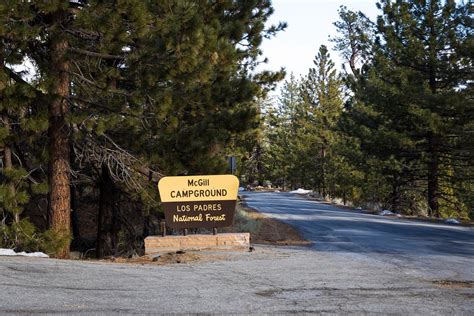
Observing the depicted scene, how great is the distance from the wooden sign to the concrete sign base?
1.03 feet

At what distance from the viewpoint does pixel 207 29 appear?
13656 mm

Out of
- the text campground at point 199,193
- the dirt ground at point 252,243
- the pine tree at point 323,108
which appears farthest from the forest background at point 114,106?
the pine tree at point 323,108

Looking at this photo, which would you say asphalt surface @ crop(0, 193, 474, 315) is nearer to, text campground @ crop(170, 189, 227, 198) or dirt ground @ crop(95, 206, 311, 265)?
dirt ground @ crop(95, 206, 311, 265)

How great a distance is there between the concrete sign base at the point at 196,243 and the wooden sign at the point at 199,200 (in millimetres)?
314

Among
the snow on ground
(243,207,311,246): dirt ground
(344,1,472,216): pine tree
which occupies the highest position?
(344,1,472,216): pine tree

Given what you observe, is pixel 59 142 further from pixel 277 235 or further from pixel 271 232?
pixel 271 232

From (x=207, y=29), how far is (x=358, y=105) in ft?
77.8

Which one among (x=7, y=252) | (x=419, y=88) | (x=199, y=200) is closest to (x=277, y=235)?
(x=199, y=200)

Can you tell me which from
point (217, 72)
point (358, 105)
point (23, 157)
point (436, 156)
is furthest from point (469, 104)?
point (23, 157)

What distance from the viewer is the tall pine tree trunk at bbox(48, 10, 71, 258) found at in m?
14.1

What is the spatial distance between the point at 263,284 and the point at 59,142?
7.39 metres

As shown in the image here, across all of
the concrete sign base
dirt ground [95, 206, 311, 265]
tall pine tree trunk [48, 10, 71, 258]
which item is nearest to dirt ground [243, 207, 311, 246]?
dirt ground [95, 206, 311, 265]

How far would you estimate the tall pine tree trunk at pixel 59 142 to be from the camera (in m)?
14.1

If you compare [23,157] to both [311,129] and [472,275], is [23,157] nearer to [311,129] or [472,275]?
[472,275]
